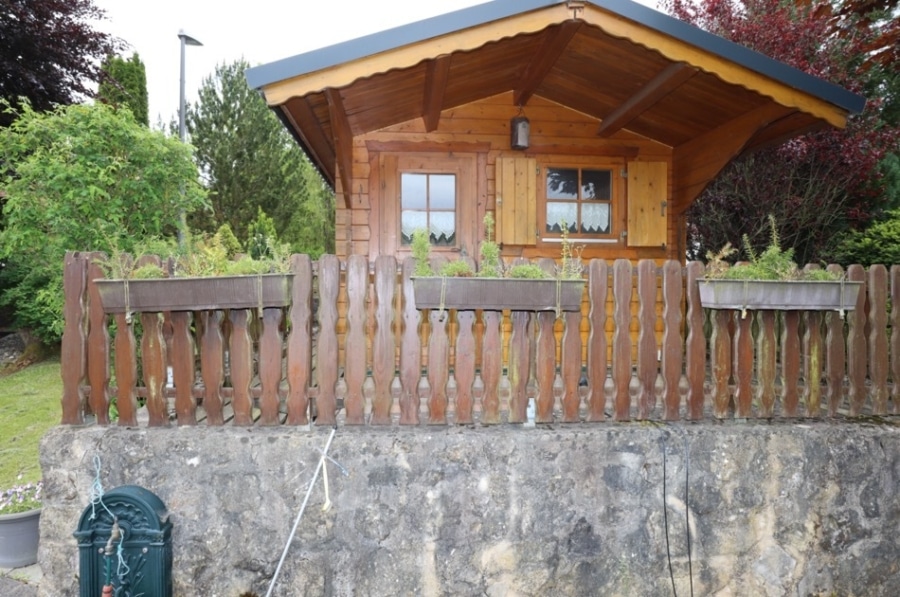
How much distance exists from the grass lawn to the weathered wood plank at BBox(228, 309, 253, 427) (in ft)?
10.0

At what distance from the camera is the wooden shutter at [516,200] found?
607cm

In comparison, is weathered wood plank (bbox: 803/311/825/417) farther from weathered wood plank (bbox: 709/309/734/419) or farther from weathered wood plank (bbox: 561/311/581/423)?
weathered wood plank (bbox: 561/311/581/423)

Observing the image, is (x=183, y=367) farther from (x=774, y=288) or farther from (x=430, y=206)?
(x=774, y=288)

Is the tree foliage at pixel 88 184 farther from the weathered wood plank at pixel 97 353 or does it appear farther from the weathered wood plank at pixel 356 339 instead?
the weathered wood plank at pixel 356 339

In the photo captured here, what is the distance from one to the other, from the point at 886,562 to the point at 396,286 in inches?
136

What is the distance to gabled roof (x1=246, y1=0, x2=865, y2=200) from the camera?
402 cm

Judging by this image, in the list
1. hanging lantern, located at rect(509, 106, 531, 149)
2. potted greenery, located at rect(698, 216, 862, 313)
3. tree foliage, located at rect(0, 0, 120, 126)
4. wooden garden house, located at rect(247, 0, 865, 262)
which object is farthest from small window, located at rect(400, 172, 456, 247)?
tree foliage, located at rect(0, 0, 120, 126)

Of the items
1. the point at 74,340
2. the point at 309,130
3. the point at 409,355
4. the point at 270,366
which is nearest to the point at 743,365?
the point at 409,355

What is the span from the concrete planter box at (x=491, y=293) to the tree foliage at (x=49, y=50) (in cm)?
1189

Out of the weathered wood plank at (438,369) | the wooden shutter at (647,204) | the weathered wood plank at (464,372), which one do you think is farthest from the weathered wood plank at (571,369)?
the wooden shutter at (647,204)

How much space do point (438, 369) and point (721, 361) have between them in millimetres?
1846

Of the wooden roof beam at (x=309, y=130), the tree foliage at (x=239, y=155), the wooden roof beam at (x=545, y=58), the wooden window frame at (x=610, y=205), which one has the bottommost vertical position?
the wooden window frame at (x=610, y=205)

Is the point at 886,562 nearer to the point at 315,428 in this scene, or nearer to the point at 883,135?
the point at 315,428

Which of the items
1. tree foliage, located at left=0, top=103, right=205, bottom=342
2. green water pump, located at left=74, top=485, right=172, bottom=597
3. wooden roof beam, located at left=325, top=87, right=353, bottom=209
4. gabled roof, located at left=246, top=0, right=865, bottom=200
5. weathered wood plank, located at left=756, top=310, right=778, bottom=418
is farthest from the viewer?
tree foliage, located at left=0, top=103, right=205, bottom=342
